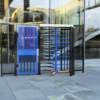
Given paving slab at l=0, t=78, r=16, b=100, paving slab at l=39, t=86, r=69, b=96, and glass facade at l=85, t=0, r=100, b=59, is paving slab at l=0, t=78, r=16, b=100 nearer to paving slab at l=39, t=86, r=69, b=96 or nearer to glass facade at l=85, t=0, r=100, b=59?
paving slab at l=39, t=86, r=69, b=96

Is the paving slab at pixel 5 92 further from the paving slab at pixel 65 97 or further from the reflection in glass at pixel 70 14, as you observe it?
the reflection in glass at pixel 70 14

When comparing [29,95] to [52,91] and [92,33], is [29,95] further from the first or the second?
[92,33]

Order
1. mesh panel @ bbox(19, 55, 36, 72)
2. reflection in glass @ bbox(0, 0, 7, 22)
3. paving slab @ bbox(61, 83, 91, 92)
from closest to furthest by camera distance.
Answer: paving slab @ bbox(61, 83, 91, 92) < mesh panel @ bbox(19, 55, 36, 72) < reflection in glass @ bbox(0, 0, 7, 22)

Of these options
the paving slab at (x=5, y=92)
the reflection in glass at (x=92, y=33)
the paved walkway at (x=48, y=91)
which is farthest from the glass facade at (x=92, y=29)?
the paving slab at (x=5, y=92)

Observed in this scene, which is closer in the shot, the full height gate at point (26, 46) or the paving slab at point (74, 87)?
the paving slab at point (74, 87)

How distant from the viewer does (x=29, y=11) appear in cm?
1179

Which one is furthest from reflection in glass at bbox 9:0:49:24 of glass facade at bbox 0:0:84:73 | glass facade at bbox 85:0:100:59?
glass facade at bbox 85:0:100:59

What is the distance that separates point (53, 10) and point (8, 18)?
332 centimetres

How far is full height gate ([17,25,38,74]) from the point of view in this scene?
24.5 ft

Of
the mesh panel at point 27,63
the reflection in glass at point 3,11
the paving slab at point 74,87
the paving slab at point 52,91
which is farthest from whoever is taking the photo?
the reflection in glass at point 3,11

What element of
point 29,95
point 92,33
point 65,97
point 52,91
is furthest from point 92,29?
point 29,95

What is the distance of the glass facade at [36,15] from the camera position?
11312 millimetres

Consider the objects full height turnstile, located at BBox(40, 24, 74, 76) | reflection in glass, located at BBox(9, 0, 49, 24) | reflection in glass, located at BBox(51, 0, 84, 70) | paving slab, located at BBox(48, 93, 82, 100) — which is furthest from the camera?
reflection in glass, located at BBox(51, 0, 84, 70)

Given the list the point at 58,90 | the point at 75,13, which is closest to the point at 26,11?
the point at 75,13
